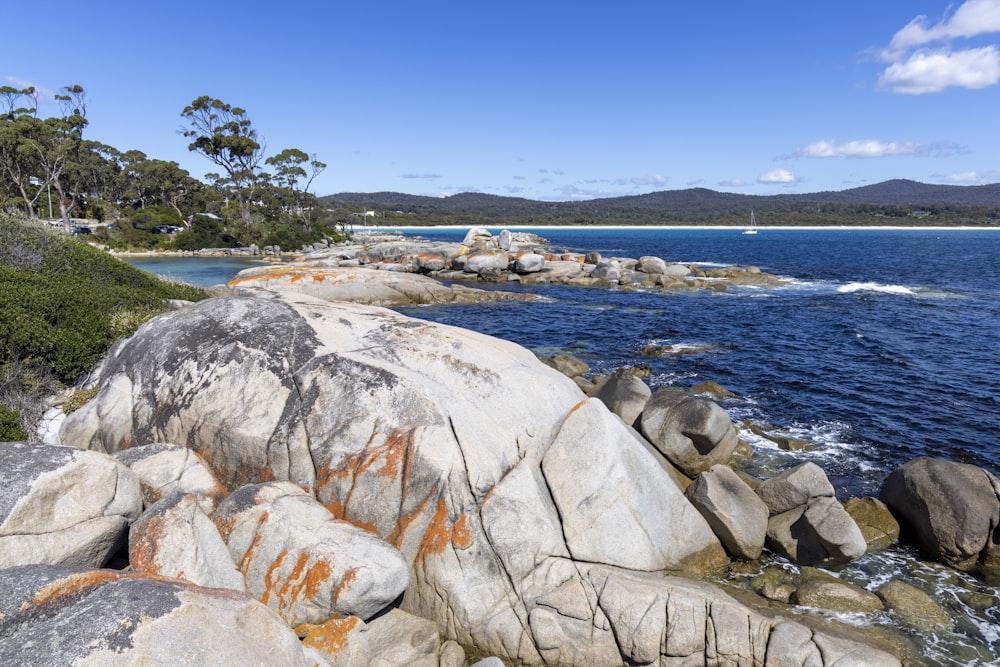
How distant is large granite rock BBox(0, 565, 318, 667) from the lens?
15.7 feet

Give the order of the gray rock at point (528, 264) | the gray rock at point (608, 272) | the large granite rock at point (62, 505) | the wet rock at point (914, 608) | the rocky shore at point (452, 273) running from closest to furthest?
the large granite rock at point (62, 505) → the wet rock at point (914, 608) → the rocky shore at point (452, 273) → the gray rock at point (608, 272) → the gray rock at point (528, 264)

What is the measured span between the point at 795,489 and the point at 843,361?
700 inches

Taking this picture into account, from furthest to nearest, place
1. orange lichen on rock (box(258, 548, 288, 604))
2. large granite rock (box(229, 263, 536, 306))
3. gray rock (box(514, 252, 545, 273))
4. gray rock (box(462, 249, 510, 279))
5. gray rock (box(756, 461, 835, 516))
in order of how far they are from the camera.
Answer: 1. gray rock (box(514, 252, 545, 273))
2. gray rock (box(462, 249, 510, 279))
3. large granite rock (box(229, 263, 536, 306))
4. gray rock (box(756, 461, 835, 516))
5. orange lichen on rock (box(258, 548, 288, 604))

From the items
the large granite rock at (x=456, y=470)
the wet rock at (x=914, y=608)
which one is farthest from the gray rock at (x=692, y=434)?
the wet rock at (x=914, y=608)

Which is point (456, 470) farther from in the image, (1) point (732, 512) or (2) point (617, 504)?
(1) point (732, 512)

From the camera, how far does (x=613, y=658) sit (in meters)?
8.80

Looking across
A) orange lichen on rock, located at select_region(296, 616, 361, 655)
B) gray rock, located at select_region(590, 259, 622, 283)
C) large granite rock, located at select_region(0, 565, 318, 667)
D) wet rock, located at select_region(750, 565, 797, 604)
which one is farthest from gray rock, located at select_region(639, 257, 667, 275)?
large granite rock, located at select_region(0, 565, 318, 667)

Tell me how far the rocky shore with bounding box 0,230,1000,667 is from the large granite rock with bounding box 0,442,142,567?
30 millimetres

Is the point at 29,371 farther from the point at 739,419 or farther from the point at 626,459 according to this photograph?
the point at 739,419

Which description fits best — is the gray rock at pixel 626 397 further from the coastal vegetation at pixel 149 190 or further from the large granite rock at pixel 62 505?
the coastal vegetation at pixel 149 190

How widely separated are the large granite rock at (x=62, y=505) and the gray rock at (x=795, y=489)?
12237 millimetres

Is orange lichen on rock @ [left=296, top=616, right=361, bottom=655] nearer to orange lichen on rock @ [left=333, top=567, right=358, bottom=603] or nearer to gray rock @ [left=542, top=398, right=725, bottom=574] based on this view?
orange lichen on rock @ [left=333, top=567, right=358, bottom=603]

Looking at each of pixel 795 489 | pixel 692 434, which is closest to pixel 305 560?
pixel 692 434

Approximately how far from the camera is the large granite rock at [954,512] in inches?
446
